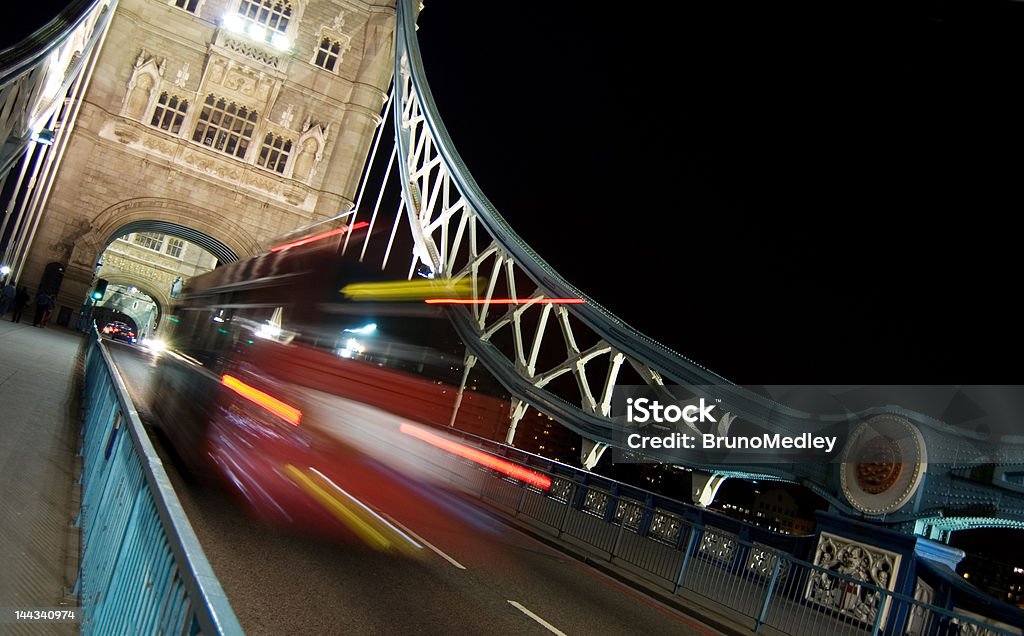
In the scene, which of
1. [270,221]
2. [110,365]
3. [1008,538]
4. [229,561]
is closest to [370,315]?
[110,365]

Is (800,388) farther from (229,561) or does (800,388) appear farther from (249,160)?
(249,160)

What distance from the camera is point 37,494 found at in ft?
20.5

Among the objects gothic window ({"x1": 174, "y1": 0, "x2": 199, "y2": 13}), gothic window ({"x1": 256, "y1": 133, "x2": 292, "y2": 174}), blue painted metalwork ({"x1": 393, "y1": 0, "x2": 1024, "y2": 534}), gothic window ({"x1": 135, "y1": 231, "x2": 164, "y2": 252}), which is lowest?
blue painted metalwork ({"x1": 393, "y1": 0, "x2": 1024, "y2": 534})

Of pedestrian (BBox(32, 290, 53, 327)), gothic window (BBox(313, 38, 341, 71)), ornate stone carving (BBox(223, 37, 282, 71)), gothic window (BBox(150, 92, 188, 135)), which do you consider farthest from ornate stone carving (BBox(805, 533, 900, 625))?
gothic window (BBox(313, 38, 341, 71))

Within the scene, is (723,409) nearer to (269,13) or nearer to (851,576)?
(851,576)

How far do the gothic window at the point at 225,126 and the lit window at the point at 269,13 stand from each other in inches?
170

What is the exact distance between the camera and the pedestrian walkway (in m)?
4.35

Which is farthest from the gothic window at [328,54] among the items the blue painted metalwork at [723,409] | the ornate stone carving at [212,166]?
the blue painted metalwork at [723,409]

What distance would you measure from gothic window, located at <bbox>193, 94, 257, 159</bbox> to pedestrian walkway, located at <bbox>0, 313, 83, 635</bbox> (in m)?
26.1

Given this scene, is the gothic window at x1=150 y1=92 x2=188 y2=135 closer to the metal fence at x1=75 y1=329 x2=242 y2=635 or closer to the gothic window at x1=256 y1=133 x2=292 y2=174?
the gothic window at x1=256 y1=133 x2=292 y2=174

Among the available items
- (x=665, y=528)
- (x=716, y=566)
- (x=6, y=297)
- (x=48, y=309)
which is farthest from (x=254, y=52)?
(x=716, y=566)

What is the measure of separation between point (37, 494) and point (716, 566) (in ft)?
27.0

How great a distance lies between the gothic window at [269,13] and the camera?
37.7 meters

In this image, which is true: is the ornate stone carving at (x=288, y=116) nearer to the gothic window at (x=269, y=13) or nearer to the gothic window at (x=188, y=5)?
the gothic window at (x=269, y=13)
